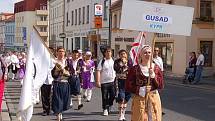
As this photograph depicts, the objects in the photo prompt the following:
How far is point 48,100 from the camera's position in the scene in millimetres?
13219

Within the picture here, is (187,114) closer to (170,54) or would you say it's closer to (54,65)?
(54,65)

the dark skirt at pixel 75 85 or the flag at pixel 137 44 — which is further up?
the flag at pixel 137 44

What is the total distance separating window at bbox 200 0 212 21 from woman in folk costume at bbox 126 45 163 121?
1013 inches

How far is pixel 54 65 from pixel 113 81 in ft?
8.18

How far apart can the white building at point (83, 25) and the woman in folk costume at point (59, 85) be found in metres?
32.5

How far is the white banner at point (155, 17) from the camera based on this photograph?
857 cm

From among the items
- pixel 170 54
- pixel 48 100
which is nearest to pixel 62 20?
pixel 170 54

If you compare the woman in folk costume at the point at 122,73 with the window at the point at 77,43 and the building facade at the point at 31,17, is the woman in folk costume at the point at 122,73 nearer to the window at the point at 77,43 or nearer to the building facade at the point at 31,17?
the window at the point at 77,43

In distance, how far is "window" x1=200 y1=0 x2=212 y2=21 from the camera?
33.0 metres

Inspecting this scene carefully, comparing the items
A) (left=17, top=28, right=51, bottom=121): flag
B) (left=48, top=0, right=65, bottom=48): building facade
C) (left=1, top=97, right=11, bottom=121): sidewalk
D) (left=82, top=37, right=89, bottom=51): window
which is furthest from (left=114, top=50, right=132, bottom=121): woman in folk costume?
(left=48, top=0, right=65, bottom=48): building facade

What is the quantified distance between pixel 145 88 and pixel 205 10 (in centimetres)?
2625

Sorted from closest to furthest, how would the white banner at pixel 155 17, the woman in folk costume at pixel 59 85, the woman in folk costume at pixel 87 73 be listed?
the white banner at pixel 155 17 → the woman in folk costume at pixel 59 85 → the woman in folk costume at pixel 87 73

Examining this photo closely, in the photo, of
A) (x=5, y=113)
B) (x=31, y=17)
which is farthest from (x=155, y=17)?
(x=31, y=17)

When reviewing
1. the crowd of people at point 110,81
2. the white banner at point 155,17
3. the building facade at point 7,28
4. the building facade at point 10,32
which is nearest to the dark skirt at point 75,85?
the crowd of people at point 110,81
